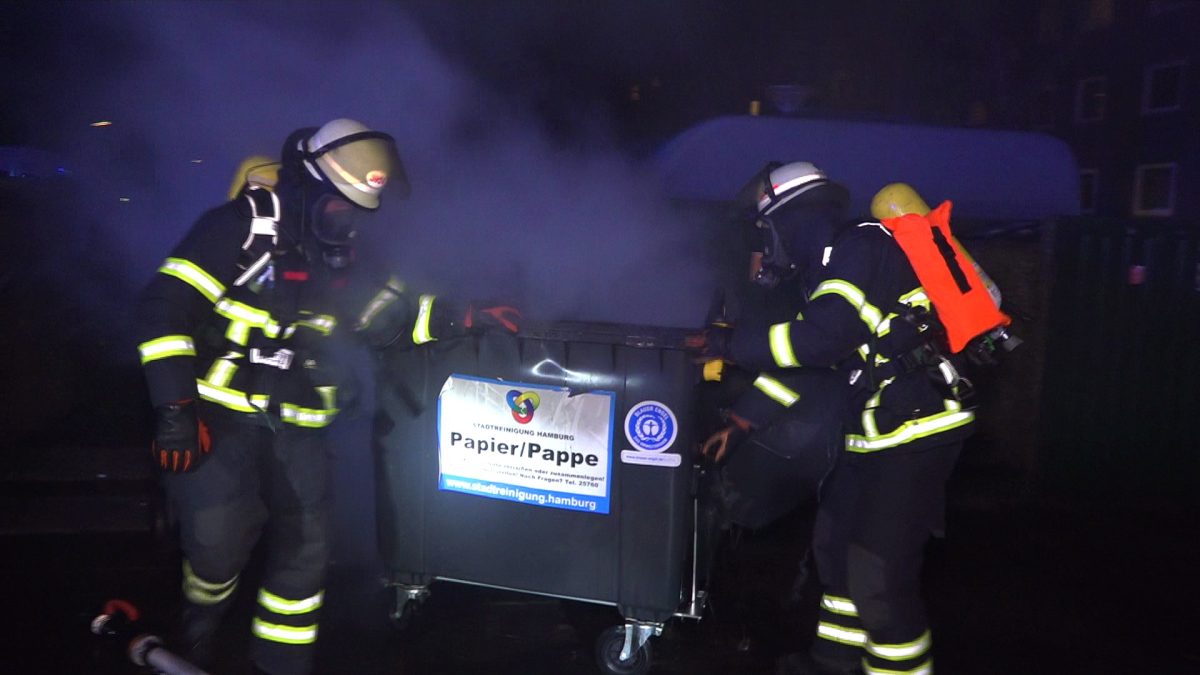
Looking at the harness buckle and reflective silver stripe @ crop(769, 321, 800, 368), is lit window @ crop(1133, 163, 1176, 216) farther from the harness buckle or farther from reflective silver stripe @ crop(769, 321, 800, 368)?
the harness buckle

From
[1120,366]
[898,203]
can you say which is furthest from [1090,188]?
[898,203]

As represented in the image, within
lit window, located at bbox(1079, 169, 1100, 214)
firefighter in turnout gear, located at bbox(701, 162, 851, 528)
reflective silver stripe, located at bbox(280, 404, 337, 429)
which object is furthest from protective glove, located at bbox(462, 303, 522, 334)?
lit window, located at bbox(1079, 169, 1100, 214)

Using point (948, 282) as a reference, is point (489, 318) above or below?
below

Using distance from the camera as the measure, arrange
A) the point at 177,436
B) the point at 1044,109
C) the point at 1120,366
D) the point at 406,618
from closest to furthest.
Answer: the point at 177,436 → the point at 406,618 → the point at 1120,366 → the point at 1044,109

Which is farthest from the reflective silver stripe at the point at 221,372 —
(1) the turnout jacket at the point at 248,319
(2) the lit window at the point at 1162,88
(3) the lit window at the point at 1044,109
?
(3) the lit window at the point at 1044,109

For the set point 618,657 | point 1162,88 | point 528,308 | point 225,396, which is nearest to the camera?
point 225,396

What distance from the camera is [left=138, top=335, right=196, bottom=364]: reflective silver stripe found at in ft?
9.02

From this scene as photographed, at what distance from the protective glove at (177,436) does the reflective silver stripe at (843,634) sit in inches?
84.3

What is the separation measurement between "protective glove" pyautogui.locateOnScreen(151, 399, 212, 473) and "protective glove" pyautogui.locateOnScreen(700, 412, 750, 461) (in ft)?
5.37

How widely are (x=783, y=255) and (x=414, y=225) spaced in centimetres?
180

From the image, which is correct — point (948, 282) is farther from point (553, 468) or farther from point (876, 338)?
point (553, 468)

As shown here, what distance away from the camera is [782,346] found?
10.1 feet

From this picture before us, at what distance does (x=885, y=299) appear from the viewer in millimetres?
3049

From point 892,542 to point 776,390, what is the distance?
0.62 metres
